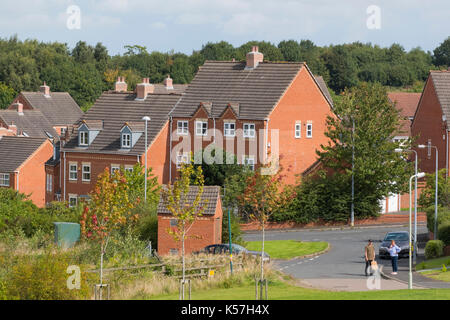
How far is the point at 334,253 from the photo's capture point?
172 feet

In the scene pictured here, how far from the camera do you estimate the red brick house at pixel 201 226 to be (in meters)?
48.6

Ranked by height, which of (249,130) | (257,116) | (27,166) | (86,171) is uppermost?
(257,116)

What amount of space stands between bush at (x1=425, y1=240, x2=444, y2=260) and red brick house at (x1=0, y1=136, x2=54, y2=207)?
36.1 m

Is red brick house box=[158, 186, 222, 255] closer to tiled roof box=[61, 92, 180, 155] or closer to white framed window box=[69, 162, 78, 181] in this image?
tiled roof box=[61, 92, 180, 155]

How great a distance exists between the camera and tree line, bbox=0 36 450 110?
137 metres

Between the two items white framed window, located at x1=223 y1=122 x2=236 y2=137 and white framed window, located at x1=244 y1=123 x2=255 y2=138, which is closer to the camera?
white framed window, located at x1=244 y1=123 x2=255 y2=138

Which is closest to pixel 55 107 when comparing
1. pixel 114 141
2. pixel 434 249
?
pixel 114 141

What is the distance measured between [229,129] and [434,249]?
78.7ft

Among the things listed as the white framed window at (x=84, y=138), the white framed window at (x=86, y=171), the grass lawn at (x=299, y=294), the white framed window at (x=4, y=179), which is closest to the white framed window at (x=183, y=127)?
the white framed window at (x=84, y=138)

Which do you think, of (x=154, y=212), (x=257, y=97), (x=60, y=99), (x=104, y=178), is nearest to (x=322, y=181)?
(x=257, y=97)

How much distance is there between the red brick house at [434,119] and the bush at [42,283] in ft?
152

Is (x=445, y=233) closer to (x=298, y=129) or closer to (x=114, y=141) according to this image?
(x=298, y=129)

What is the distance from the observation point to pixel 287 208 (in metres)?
66.4

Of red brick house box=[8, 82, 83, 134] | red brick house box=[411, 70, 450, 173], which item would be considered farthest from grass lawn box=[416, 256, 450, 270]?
red brick house box=[8, 82, 83, 134]
